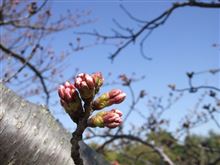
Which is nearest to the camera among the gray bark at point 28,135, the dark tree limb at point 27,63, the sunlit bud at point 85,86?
the sunlit bud at point 85,86

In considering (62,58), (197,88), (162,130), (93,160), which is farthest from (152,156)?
(93,160)

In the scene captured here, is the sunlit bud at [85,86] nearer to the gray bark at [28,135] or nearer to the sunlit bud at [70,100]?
the sunlit bud at [70,100]

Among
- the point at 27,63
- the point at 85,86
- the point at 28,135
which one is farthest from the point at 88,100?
the point at 27,63

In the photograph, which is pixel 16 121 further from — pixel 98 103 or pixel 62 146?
pixel 98 103

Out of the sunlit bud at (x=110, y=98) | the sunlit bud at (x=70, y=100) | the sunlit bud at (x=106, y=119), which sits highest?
the sunlit bud at (x=70, y=100)

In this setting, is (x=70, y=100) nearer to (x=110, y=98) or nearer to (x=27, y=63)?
(x=110, y=98)

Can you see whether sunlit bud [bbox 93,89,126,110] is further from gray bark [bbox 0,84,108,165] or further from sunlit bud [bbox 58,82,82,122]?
gray bark [bbox 0,84,108,165]

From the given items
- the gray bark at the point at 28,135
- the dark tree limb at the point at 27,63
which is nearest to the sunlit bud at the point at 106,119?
the gray bark at the point at 28,135
